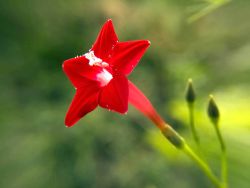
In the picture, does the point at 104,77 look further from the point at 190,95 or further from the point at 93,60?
the point at 190,95

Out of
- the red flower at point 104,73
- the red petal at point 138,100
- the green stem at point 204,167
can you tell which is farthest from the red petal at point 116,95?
the green stem at point 204,167

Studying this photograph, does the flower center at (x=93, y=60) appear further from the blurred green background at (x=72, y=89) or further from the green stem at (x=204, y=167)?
the blurred green background at (x=72, y=89)

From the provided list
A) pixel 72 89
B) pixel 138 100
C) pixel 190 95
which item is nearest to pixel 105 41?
pixel 138 100

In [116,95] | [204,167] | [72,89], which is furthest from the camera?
[72,89]

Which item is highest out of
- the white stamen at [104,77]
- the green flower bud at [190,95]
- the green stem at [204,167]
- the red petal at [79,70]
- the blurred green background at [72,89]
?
the blurred green background at [72,89]

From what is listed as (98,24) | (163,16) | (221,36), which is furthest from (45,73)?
(221,36)

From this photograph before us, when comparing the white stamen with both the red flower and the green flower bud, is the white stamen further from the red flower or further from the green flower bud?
the green flower bud
